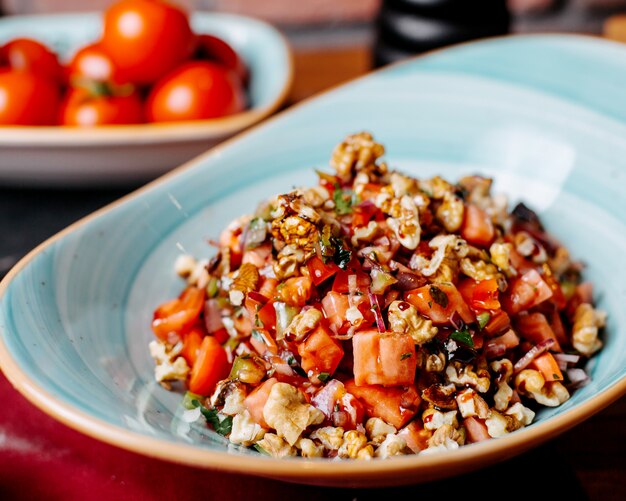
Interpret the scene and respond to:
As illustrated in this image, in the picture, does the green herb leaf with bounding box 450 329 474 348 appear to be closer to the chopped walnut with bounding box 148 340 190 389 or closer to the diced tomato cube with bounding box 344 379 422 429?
the diced tomato cube with bounding box 344 379 422 429

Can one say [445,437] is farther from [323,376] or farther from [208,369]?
[208,369]

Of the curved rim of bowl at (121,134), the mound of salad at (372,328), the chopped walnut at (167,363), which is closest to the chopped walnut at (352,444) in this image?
the mound of salad at (372,328)

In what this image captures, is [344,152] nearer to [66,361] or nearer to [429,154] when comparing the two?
[429,154]

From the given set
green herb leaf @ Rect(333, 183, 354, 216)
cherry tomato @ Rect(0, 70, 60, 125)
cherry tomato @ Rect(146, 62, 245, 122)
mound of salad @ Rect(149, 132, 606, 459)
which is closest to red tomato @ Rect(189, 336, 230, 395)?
mound of salad @ Rect(149, 132, 606, 459)

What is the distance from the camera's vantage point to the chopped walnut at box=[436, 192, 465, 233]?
862 millimetres

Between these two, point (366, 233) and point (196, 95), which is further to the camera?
point (196, 95)

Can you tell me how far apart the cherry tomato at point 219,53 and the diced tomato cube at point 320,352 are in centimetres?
93

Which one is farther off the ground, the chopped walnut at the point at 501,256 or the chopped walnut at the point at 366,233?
the chopped walnut at the point at 366,233

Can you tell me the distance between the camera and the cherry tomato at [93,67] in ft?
4.83

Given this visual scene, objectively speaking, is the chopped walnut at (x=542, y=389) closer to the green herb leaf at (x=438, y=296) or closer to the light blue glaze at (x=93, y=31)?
the green herb leaf at (x=438, y=296)

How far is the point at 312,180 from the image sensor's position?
1088 mm

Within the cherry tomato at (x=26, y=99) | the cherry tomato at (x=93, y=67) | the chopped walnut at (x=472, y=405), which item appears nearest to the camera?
the chopped walnut at (x=472, y=405)

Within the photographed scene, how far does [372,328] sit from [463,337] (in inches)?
3.7

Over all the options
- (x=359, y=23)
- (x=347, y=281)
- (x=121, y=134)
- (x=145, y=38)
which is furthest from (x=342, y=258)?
(x=359, y=23)
